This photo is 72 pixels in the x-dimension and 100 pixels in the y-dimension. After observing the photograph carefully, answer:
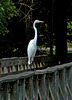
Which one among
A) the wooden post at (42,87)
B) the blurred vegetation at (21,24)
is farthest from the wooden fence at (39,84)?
the blurred vegetation at (21,24)

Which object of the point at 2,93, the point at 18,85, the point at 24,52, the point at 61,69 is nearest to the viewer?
the point at 2,93

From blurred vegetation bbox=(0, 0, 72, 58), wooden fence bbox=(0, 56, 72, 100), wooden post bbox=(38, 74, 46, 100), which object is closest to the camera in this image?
wooden fence bbox=(0, 56, 72, 100)

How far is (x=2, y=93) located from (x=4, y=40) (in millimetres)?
15504

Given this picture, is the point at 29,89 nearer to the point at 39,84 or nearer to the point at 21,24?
the point at 39,84

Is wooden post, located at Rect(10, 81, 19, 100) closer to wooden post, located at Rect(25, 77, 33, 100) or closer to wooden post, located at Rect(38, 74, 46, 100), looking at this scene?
wooden post, located at Rect(25, 77, 33, 100)

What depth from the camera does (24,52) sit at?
18422 mm

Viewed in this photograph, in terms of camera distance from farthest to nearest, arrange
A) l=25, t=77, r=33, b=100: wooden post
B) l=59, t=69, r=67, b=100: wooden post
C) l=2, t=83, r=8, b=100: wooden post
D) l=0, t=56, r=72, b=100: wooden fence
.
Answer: l=59, t=69, r=67, b=100: wooden post → l=25, t=77, r=33, b=100: wooden post → l=0, t=56, r=72, b=100: wooden fence → l=2, t=83, r=8, b=100: wooden post

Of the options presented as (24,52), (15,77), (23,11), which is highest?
(23,11)

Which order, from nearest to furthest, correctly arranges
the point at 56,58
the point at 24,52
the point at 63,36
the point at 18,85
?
the point at 18,85 → the point at 56,58 → the point at 63,36 → the point at 24,52

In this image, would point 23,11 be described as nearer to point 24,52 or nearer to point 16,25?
point 16,25

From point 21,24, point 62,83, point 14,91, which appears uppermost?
point 21,24

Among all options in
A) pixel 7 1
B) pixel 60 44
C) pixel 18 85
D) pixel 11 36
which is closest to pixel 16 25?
pixel 11 36

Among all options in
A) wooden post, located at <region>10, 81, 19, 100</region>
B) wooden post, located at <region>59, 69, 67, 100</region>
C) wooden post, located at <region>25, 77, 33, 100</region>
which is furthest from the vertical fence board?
wooden post, located at <region>59, 69, 67, 100</region>

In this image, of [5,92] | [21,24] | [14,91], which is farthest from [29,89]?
[21,24]
